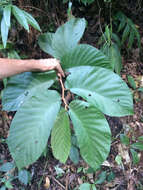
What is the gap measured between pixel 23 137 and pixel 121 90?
411 mm

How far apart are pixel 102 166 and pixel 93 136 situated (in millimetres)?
772

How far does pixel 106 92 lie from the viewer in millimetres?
716

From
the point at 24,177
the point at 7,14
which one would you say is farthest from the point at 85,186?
the point at 7,14

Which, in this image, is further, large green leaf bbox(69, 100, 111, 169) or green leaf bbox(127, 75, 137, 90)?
green leaf bbox(127, 75, 137, 90)

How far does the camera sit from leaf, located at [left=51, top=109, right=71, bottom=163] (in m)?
0.69

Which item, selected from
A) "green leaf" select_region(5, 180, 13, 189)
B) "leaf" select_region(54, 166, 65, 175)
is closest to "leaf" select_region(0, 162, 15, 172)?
"green leaf" select_region(5, 180, 13, 189)

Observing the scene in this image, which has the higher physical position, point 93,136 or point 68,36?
point 68,36

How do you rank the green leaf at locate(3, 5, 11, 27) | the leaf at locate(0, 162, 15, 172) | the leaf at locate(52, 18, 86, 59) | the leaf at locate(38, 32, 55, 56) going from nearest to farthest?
the green leaf at locate(3, 5, 11, 27) → the leaf at locate(52, 18, 86, 59) → the leaf at locate(38, 32, 55, 56) → the leaf at locate(0, 162, 15, 172)

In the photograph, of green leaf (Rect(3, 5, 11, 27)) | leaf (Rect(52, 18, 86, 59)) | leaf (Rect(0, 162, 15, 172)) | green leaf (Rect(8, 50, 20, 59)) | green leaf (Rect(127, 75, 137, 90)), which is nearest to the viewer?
green leaf (Rect(3, 5, 11, 27))

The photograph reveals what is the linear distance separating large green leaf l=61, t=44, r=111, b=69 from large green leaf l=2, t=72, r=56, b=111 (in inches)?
5.1

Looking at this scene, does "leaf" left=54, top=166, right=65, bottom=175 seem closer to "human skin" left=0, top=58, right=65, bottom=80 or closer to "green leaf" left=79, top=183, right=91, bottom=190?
"green leaf" left=79, top=183, right=91, bottom=190

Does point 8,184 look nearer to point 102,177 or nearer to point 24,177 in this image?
point 24,177

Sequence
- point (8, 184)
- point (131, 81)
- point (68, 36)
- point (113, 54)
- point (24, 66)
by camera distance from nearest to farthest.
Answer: point (24, 66) < point (68, 36) < point (113, 54) < point (8, 184) < point (131, 81)

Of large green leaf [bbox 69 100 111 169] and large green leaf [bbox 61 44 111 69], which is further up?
large green leaf [bbox 61 44 111 69]
